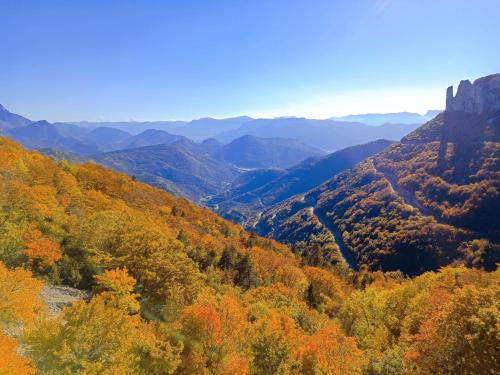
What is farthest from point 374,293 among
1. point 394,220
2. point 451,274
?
point 394,220

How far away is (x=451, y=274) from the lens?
230 feet

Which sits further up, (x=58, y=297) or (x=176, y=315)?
(x=58, y=297)

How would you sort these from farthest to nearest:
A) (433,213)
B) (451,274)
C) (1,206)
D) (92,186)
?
(433,213) < (92,186) < (451,274) < (1,206)

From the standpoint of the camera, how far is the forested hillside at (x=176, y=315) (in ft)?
82.6

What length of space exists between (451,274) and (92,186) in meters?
98.8

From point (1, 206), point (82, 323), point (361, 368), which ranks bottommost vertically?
point (361, 368)

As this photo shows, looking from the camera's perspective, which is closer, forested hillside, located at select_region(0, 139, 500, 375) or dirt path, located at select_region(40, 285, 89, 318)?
forested hillside, located at select_region(0, 139, 500, 375)

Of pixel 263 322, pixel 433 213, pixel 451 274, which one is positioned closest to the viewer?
pixel 263 322

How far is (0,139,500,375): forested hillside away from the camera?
2519 cm

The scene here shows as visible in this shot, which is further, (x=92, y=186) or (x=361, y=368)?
(x=92, y=186)

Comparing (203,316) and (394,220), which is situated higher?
(203,316)

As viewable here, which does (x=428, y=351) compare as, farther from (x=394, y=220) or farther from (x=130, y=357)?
(x=394, y=220)

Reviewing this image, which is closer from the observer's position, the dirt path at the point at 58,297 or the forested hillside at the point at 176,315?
the forested hillside at the point at 176,315

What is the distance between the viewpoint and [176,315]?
39.7 meters
